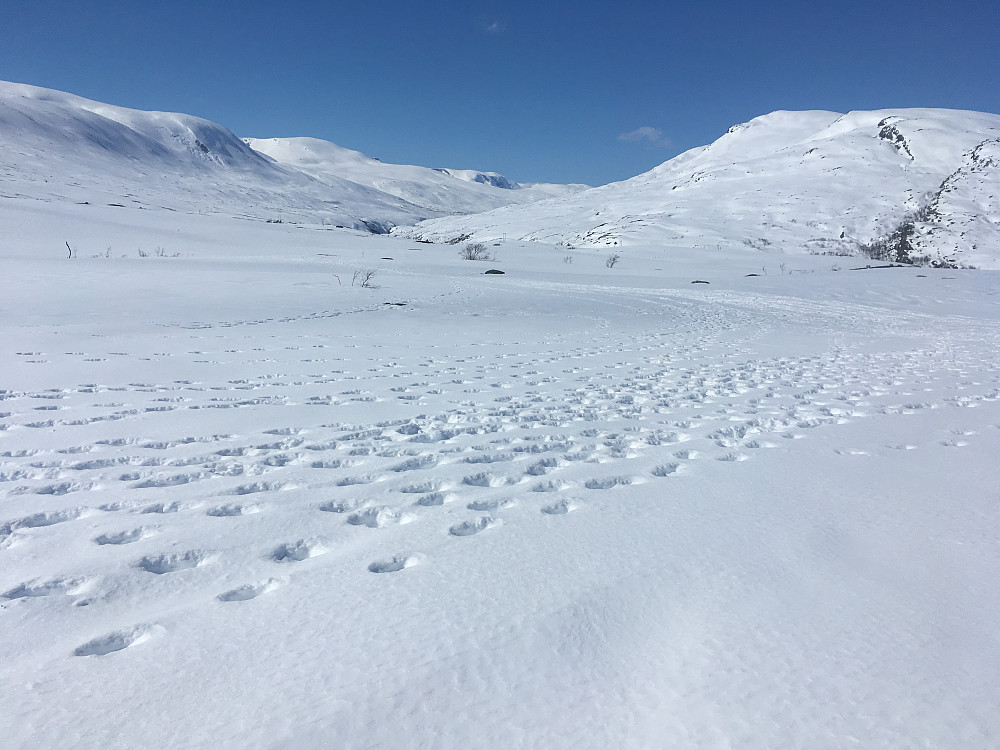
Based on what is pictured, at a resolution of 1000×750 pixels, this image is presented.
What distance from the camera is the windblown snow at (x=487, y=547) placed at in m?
1.46

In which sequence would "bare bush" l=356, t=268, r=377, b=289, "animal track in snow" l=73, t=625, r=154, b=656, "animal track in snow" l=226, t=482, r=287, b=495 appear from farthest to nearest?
1. "bare bush" l=356, t=268, r=377, b=289
2. "animal track in snow" l=226, t=482, r=287, b=495
3. "animal track in snow" l=73, t=625, r=154, b=656

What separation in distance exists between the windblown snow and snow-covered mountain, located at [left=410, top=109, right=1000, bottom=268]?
3213cm

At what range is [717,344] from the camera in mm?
8406

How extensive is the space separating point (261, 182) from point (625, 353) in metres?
129

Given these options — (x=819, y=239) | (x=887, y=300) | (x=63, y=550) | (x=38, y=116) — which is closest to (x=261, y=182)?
(x=38, y=116)

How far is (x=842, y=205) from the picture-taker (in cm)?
4612

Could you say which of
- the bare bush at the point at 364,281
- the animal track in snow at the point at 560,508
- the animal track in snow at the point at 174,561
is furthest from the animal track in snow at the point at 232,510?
the bare bush at the point at 364,281

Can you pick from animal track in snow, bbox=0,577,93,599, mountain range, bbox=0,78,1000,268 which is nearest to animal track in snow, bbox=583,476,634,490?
animal track in snow, bbox=0,577,93,599

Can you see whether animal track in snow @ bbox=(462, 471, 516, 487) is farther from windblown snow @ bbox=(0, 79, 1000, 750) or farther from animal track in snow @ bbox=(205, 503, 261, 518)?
animal track in snow @ bbox=(205, 503, 261, 518)

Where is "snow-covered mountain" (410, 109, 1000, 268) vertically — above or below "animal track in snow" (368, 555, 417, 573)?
above

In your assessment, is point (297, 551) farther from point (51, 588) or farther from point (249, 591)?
point (51, 588)

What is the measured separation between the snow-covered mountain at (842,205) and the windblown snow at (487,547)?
32.1 m

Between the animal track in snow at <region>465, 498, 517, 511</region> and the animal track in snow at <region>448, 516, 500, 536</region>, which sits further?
the animal track in snow at <region>465, 498, 517, 511</region>

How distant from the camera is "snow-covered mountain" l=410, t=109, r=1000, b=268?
37719 millimetres
